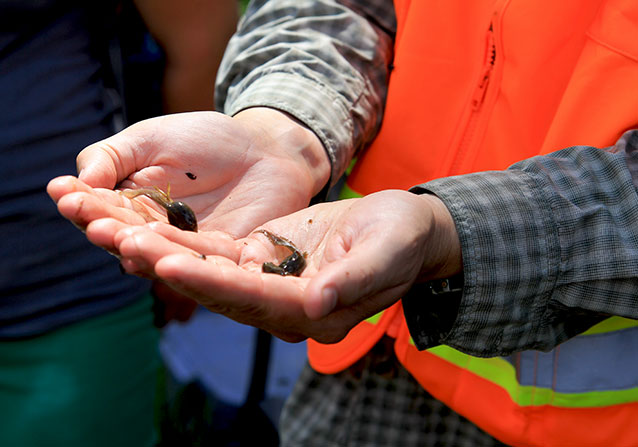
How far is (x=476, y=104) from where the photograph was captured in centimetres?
175

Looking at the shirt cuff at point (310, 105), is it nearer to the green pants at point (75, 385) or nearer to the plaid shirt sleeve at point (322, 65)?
the plaid shirt sleeve at point (322, 65)

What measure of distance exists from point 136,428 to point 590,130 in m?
2.20

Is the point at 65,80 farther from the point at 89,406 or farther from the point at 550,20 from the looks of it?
the point at 550,20

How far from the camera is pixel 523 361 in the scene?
166cm

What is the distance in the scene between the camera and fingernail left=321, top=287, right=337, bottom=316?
3.96ft

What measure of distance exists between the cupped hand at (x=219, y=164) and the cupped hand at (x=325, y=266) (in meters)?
0.24

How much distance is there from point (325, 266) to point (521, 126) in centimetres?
79

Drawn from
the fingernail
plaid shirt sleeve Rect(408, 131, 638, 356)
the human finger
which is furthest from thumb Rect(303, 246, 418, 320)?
the human finger

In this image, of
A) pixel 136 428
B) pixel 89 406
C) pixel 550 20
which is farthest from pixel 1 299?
pixel 550 20

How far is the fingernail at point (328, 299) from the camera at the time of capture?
1208 mm

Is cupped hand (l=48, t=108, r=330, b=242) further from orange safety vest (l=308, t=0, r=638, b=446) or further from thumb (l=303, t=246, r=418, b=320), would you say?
thumb (l=303, t=246, r=418, b=320)

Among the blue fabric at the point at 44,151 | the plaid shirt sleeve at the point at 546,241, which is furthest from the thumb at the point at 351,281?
the blue fabric at the point at 44,151

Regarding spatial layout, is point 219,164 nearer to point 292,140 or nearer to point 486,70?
point 292,140

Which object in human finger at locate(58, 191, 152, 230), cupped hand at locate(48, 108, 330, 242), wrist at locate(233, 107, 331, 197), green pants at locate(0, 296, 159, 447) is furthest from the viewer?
green pants at locate(0, 296, 159, 447)
